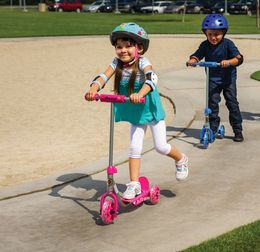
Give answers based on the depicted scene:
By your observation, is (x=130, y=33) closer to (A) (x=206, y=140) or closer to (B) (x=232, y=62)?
(B) (x=232, y=62)

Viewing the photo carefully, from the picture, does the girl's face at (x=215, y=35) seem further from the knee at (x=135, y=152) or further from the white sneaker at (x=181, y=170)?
the knee at (x=135, y=152)

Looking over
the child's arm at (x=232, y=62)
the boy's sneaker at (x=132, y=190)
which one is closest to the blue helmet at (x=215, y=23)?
the child's arm at (x=232, y=62)

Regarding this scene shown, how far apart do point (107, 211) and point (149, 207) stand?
0.71m

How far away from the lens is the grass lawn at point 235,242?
203 inches

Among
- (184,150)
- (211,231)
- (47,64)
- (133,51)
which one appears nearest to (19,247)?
(211,231)

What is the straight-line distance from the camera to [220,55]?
8.91 m

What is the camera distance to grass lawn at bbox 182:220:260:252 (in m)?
5.15

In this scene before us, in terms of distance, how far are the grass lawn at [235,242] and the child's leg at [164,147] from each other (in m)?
1.25

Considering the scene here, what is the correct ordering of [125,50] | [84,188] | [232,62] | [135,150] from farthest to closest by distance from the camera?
[232,62]
[84,188]
[135,150]
[125,50]

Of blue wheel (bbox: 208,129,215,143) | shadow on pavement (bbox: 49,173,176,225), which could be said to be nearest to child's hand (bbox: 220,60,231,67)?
blue wheel (bbox: 208,129,215,143)

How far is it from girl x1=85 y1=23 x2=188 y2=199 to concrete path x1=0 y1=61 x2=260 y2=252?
0.47 metres

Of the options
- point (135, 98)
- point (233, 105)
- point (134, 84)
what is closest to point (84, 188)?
point (134, 84)

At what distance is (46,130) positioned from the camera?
33.2 ft

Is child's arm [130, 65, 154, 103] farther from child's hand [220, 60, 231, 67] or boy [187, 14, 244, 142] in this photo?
boy [187, 14, 244, 142]
